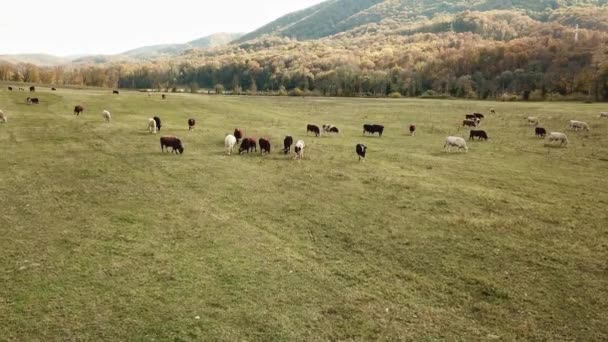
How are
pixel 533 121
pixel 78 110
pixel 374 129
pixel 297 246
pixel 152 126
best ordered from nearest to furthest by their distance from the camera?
pixel 297 246
pixel 152 126
pixel 374 129
pixel 78 110
pixel 533 121

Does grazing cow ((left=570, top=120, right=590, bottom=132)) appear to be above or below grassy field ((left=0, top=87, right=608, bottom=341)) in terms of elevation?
above

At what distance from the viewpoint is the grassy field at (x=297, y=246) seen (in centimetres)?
1198

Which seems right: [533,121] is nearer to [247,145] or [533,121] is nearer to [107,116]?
[247,145]

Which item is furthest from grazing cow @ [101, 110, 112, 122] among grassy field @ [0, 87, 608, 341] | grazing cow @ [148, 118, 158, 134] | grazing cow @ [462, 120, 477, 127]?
grazing cow @ [462, 120, 477, 127]

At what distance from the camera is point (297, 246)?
1670 centimetres

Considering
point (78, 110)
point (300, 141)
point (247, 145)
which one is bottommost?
point (247, 145)

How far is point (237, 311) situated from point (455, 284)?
7.01m

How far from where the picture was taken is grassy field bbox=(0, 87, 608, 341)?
1198cm

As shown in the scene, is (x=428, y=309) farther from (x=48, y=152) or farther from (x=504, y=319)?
(x=48, y=152)

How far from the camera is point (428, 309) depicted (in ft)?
41.7

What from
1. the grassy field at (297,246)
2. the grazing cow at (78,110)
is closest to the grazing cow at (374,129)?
the grassy field at (297,246)

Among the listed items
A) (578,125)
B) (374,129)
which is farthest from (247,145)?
(578,125)

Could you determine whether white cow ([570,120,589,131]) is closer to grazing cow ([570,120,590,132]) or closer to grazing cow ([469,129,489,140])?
grazing cow ([570,120,590,132])

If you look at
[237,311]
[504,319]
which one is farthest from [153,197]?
[504,319]
